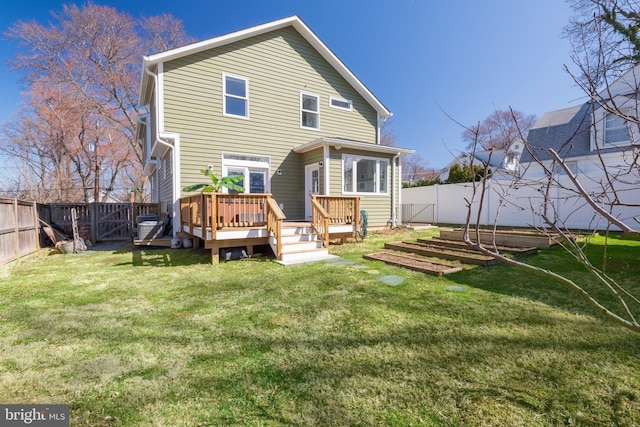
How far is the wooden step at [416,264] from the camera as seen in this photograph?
5.10 m

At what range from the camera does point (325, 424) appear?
1800 mm

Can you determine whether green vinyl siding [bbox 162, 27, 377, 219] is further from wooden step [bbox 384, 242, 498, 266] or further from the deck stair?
wooden step [bbox 384, 242, 498, 266]

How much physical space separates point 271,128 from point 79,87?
15495mm

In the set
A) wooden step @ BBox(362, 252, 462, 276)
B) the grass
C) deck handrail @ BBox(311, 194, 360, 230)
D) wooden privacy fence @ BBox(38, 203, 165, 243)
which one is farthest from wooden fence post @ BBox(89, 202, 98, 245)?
wooden step @ BBox(362, 252, 462, 276)

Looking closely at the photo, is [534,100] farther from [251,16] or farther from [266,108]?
[251,16]

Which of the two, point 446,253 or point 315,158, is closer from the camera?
point 446,253

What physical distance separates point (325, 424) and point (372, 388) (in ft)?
1.54

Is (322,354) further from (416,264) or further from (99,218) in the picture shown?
(99,218)

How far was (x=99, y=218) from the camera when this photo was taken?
1026cm

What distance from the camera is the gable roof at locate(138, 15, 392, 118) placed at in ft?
27.7

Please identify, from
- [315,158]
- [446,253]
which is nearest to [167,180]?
[315,158]

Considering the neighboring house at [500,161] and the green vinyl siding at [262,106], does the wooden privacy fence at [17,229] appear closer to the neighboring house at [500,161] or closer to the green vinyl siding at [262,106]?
the green vinyl siding at [262,106]

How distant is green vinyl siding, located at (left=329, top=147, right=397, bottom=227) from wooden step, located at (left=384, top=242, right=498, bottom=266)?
323 cm

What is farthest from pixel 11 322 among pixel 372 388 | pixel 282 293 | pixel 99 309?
pixel 372 388
